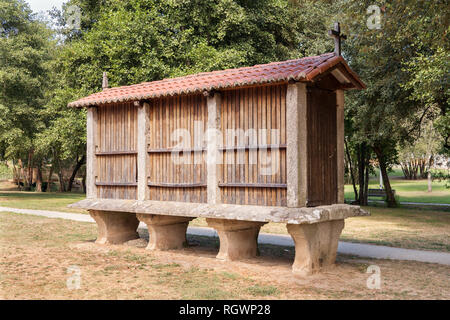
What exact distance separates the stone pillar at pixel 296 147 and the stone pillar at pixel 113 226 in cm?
601

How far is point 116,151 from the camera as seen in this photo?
484 inches

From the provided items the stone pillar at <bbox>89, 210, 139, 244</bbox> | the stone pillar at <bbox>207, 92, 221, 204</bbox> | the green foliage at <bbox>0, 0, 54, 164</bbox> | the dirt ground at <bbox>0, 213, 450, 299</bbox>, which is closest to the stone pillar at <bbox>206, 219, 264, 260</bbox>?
the dirt ground at <bbox>0, 213, 450, 299</bbox>

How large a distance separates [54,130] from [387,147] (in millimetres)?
19574

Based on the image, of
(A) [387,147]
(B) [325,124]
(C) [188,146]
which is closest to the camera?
(B) [325,124]

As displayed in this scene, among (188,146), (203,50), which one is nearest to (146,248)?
(188,146)

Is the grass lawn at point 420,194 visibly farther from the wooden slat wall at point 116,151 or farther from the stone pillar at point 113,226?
the wooden slat wall at point 116,151

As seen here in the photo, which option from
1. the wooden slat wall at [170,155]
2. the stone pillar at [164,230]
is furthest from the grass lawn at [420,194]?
the wooden slat wall at [170,155]

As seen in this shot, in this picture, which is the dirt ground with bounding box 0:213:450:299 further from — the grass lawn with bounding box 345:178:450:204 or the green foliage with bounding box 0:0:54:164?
the grass lawn with bounding box 345:178:450:204

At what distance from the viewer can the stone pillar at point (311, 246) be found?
30.2 ft

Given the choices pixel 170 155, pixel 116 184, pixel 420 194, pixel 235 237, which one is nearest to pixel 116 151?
pixel 116 184

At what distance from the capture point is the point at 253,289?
26.7ft

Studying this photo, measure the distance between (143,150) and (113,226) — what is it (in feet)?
9.41

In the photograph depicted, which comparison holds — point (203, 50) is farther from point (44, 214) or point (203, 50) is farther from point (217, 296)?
point (217, 296)

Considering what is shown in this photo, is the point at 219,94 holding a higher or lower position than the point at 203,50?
lower
